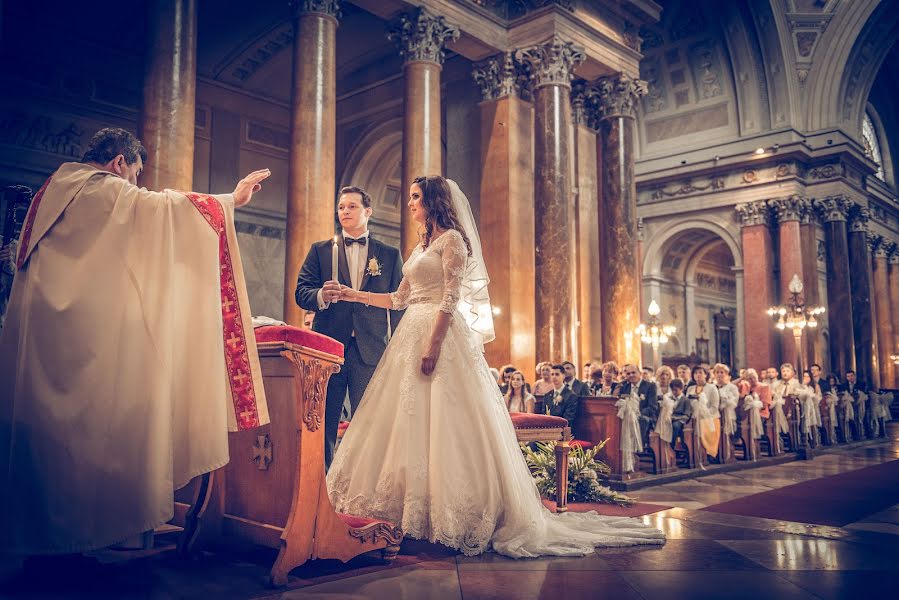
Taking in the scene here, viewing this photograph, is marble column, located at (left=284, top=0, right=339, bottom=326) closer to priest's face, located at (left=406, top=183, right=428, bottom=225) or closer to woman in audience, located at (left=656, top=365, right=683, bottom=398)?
priest's face, located at (left=406, top=183, right=428, bottom=225)

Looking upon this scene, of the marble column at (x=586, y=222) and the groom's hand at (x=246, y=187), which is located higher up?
the marble column at (x=586, y=222)

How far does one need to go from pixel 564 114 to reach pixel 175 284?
31.9ft

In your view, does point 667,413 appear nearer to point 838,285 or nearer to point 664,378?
point 664,378

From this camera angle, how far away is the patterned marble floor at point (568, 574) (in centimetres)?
283

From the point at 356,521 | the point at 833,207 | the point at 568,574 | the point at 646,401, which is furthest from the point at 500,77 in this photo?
the point at 833,207

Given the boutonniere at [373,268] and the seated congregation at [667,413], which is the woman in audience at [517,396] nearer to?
the seated congregation at [667,413]

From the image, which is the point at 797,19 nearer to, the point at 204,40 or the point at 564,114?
the point at 564,114

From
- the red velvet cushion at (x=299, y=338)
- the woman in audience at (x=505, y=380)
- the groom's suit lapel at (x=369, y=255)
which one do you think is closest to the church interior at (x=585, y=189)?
the red velvet cushion at (x=299, y=338)

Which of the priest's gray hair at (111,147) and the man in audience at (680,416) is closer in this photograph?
the priest's gray hair at (111,147)

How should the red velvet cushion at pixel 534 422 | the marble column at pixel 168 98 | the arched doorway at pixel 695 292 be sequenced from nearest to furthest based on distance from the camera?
the red velvet cushion at pixel 534 422 → the marble column at pixel 168 98 → the arched doorway at pixel 695 292

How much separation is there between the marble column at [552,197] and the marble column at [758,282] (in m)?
11.7

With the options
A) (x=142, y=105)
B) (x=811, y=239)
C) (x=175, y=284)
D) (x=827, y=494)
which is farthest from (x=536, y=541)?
(x=811, y=239)

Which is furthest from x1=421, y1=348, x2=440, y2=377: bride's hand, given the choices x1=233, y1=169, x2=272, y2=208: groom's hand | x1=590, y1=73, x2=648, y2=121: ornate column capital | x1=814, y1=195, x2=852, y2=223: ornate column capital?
x1=814, y1=195, x2=852, y2=223: ornate column capital

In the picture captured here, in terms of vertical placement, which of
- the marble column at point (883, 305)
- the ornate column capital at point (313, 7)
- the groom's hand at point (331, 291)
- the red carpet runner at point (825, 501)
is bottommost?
the red carpet runner at point (825, 501)
